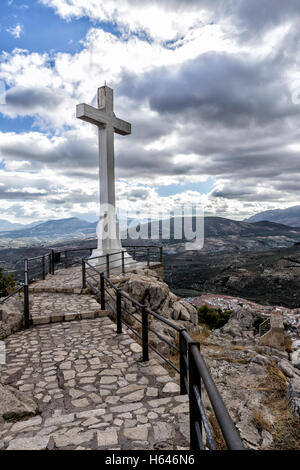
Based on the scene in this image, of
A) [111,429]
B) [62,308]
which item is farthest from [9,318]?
[111,429]

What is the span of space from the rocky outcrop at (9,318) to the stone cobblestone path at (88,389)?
186 mm

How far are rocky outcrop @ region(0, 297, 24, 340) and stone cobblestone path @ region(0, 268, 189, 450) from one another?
0.61 ft

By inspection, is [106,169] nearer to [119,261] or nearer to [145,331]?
[119,261]

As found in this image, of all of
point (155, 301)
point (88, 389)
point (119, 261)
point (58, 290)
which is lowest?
point (155, 301)

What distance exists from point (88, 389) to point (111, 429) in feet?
4.34

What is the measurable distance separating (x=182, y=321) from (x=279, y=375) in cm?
471

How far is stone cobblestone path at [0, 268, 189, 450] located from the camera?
272 centimetres

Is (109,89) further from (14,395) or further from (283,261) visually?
(283,261)

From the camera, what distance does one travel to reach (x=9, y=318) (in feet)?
20.8

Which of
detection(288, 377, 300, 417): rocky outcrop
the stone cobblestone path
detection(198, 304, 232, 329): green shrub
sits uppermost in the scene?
the stone cobblestone path

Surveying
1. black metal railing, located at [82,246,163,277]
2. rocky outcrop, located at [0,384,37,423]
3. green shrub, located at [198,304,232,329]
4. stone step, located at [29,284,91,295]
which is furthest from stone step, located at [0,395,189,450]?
green shrub, located at [198,304,232,329]

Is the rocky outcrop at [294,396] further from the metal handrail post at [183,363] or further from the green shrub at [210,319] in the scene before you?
the green shrub at [210,319]

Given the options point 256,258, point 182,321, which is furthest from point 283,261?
point 182,321

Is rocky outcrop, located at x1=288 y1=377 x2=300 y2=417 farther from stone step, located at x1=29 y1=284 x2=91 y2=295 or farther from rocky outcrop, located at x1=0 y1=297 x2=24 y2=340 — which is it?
stone step, located at x1=29 y1=284 x2=91 y2=295
